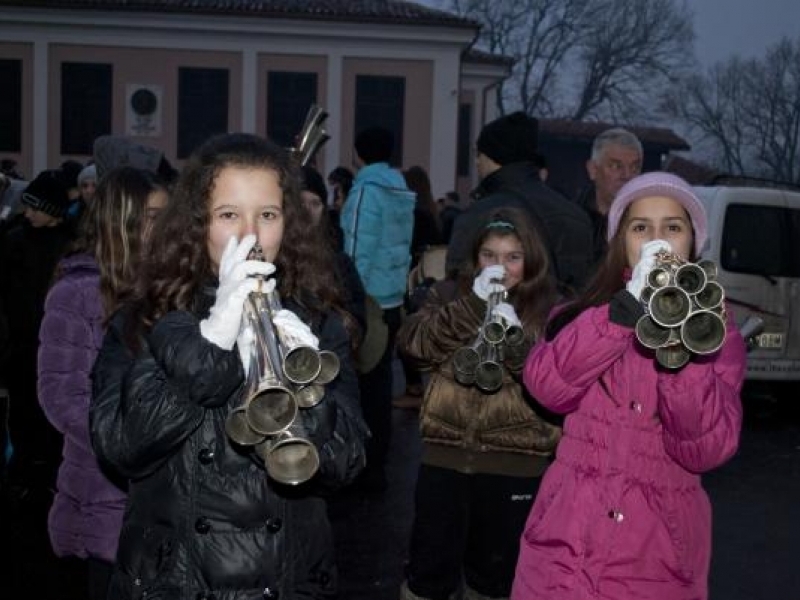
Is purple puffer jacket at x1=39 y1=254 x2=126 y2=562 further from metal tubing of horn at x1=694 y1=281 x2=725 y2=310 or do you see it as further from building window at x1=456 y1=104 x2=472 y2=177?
building window at x1=456 y1=104 x2=472 y2=177

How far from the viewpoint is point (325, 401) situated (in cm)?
276

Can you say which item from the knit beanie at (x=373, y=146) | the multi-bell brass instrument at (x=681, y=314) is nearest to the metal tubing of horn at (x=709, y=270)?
the multi-bell brass instrument at (x=681, y=314)

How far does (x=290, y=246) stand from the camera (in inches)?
124

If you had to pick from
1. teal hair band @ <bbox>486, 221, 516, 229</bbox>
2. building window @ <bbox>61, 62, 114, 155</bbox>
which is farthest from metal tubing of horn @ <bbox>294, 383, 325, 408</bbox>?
building window @ <bbox>61, 62, 114, 155</bbox>

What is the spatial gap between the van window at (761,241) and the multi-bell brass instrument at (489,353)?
6.94 m

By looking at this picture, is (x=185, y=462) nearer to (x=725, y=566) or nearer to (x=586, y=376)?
(x=586, y=376)

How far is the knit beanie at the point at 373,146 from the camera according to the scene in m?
8.00

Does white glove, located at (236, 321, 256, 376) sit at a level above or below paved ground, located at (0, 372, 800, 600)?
above

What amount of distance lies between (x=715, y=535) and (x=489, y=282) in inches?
131

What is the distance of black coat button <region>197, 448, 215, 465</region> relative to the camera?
2.81 metres

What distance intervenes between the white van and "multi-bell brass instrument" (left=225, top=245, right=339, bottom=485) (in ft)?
29.1

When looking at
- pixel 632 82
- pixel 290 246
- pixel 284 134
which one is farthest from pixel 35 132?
pixel 632 82

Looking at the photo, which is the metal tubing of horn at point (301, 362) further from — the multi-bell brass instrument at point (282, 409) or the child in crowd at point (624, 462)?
the child in crowd at point (624, 462)

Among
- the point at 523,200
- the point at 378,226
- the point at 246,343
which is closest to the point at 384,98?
the point at 378,226
